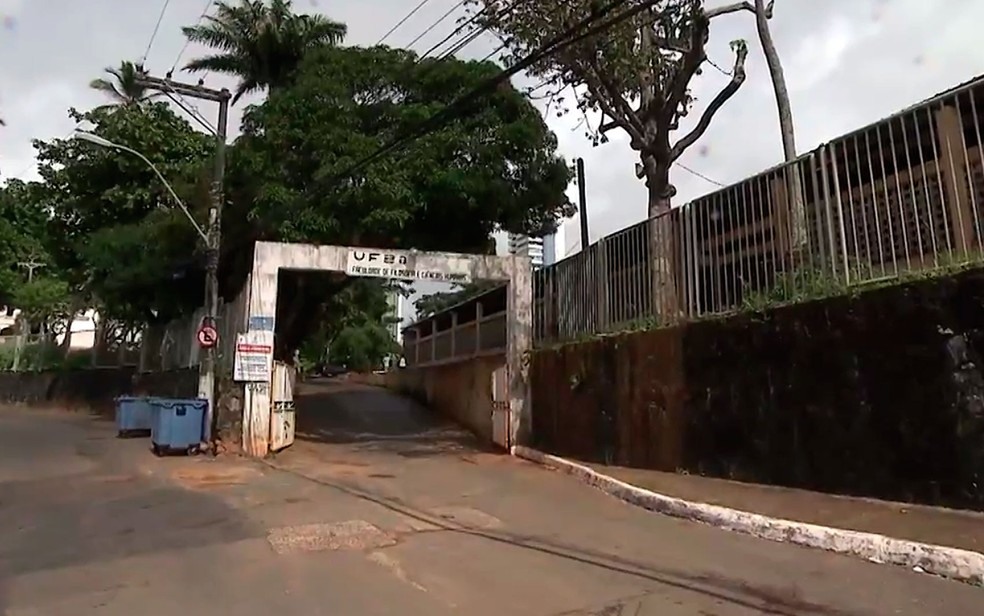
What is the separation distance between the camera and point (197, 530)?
8.77 m

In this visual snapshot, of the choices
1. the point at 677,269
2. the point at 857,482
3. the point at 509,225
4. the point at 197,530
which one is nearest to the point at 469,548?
the point at 197,530

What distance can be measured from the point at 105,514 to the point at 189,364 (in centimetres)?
1323

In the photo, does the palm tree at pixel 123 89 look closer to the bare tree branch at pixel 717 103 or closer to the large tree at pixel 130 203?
the large tree at pixel 130 203

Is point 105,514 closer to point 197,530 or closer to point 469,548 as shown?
point 197,530

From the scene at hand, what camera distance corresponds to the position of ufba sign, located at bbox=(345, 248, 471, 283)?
16359 millimetres

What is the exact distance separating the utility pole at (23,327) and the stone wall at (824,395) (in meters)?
34.2

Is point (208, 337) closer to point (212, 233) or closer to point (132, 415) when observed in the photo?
point (212, 233)

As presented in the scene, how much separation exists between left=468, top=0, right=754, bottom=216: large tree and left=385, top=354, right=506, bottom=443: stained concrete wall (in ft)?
17.6

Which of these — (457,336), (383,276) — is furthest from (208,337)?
(457,336)

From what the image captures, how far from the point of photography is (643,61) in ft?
49.3

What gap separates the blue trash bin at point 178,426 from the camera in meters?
15.9

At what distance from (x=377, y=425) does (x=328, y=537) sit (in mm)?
14055

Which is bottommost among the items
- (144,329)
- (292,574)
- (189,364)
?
(292,574)

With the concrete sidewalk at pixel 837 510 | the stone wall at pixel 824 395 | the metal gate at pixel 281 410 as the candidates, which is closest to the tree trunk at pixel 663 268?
the stone wall at pixel 824 395
